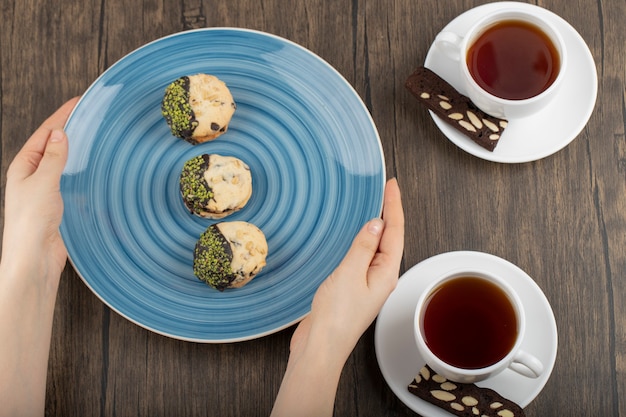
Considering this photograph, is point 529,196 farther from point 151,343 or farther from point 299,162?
point 151,343

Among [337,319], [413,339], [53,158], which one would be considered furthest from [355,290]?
[53,158]

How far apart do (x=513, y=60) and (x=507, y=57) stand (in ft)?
0.05

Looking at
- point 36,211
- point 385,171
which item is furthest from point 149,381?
point 385,171

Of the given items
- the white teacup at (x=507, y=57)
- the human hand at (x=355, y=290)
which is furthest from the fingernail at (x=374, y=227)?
the white teacup at (x=507, y=57)

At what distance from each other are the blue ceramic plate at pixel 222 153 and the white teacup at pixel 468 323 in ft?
0.72

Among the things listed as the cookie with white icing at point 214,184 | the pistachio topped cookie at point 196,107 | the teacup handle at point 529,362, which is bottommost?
the teacup handle at point 529,362

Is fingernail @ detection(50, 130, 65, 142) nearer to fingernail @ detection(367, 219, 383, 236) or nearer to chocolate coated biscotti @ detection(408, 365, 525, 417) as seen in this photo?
fingernail @ detection(367, 219, 383, 236)

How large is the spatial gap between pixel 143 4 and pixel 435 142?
0.78m

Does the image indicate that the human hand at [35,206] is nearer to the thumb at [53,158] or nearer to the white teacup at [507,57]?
the thumb at [53,158]

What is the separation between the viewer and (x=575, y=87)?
1.46 metres

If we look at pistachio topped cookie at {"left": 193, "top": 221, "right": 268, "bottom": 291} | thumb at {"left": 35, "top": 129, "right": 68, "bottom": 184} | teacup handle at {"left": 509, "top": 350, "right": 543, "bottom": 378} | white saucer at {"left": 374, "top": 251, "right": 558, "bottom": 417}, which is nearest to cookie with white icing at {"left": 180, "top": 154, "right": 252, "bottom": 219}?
pistachio topped cookie at {"left": 193, "top": 221, "right": 268, "bottom": 291}

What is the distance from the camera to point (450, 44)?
4.66 ft

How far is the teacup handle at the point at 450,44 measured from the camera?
1416 millimetres

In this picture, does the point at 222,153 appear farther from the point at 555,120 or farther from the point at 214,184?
the point at 555,120
